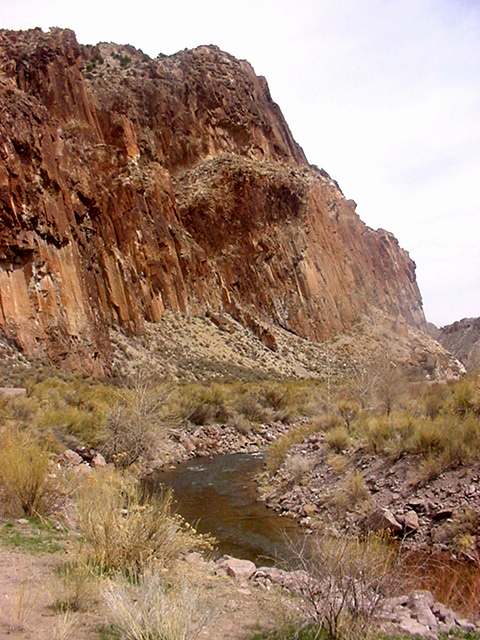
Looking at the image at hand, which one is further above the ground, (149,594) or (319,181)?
(319,181)

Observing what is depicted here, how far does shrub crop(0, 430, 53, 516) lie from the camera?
9.30 metres

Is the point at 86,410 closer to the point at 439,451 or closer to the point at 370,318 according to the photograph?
the point at 439,451

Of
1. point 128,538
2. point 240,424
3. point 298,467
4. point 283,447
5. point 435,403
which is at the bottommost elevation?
point 298,467

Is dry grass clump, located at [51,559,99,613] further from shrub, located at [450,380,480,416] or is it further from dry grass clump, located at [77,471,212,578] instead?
shrub, located at [450,380,480,416]

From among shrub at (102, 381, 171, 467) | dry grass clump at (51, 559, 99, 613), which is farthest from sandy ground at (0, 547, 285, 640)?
shrub at (102, 381, 171, 467)

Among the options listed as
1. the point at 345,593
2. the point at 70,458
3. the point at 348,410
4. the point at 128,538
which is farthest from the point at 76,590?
the point at 348,410

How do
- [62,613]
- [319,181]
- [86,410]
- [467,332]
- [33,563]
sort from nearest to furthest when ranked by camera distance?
[62,613]
[33,563]
[86,410]
[319,181]
[467,332]

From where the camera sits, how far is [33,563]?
23.2 feet

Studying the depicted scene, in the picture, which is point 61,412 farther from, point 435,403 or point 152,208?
point 152,208

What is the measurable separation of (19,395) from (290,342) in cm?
3998

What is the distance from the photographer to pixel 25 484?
9414mm

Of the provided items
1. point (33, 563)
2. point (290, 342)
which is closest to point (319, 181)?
point (290, 342)

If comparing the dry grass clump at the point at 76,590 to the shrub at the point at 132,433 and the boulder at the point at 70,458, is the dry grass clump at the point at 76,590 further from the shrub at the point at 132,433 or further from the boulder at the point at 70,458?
the shrub at the point at 132,433

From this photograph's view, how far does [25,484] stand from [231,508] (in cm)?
593
